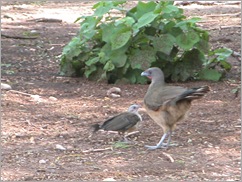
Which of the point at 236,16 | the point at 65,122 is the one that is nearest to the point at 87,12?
the point at 236,16

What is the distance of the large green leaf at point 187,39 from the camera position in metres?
8.33

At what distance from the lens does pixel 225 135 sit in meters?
6.17

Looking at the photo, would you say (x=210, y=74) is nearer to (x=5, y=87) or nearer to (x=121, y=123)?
(x=5, y=87)

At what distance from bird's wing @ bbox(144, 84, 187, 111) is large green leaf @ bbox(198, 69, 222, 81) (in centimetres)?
274

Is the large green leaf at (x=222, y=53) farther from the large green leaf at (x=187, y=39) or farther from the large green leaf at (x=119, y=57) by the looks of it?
the large green leaf at (x=119, y=57)

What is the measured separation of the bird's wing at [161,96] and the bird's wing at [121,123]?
25cm

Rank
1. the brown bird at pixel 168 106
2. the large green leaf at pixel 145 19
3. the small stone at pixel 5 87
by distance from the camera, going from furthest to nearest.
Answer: the small stone at pixel 5 87 → the large green leaf at pixel 145 19 → the brown bird at pixel 168 106

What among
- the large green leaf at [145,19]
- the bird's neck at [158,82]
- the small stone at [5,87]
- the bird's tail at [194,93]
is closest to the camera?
the bird's tail at [194,93]

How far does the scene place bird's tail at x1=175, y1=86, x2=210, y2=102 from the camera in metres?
5.55

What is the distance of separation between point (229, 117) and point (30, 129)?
1.89m

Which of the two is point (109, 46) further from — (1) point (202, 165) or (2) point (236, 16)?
(2) point (236, 16)

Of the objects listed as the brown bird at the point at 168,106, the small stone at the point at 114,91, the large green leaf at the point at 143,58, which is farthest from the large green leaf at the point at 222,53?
the brown bird at the point at 168,106

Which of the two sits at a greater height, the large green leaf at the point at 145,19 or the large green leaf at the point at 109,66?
the large green leaf at the point at 145,19

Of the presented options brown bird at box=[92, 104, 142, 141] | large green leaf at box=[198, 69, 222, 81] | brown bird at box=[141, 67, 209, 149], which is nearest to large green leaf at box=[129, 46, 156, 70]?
large green leaf at box=[198, 69, 222, 81]
